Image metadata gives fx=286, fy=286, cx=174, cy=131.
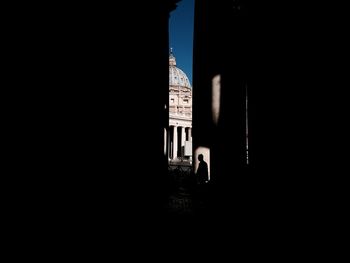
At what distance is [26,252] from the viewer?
2.39 meters

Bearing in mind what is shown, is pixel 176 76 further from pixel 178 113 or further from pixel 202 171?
pixel 202 171

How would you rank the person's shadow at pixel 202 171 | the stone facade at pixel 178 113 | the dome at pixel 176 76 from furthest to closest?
the dome at pixel 176 76 < the stone facade at pixel 178 113 < the person's shadow at pixel 202 171

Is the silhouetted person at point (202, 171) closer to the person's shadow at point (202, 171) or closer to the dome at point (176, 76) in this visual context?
the person's shadow at point (202, 171)

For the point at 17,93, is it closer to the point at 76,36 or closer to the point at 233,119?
the point at 76,36

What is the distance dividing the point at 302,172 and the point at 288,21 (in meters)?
1.86

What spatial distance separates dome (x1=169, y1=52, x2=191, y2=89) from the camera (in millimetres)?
79625

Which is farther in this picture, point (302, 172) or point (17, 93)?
point (302, 172)

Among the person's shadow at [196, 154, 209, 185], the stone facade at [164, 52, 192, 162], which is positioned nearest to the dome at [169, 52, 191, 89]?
the stone facade at [164, 52, 192, 162]

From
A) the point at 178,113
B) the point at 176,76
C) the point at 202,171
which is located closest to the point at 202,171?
the point at 202,171

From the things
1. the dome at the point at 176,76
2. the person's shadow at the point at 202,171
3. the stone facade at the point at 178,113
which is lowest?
the person's shadow at the point at 202,171

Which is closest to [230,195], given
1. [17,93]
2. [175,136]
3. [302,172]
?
[302,172]

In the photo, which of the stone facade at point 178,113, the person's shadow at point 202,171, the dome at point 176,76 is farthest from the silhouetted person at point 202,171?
the dome at point 176,76

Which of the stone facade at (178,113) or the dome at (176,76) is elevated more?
the dome at (176,76)

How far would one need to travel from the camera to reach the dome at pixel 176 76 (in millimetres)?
79625
